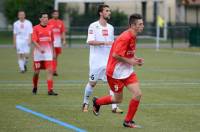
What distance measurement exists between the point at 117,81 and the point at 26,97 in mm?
5287

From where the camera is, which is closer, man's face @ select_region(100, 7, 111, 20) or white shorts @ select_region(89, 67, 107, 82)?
man's face @ select_region(100, 7, 111, 20)

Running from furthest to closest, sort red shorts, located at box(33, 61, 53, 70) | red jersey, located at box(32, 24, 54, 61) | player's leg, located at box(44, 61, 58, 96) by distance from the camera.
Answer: red jersey, located at box(32, 24, 54, 61) → red shorts, located at box(33, 61, 53, 70) → player's leg, located at box(44, 61, 58, 96)

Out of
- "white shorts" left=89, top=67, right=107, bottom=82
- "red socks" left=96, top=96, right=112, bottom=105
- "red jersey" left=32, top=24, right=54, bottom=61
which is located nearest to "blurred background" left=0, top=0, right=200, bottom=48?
"red jersey" left=32, top=24, right=54, bottom=61

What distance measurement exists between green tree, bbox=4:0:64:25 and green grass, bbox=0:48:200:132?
28.4 metres

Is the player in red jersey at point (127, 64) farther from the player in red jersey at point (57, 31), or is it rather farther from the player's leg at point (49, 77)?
the player in red jersey at point (57, 31)

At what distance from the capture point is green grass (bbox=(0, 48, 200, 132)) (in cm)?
1295

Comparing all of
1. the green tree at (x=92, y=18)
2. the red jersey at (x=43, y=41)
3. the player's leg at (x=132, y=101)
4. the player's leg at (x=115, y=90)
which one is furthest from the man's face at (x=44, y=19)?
the green tree at (x=92, y=18)

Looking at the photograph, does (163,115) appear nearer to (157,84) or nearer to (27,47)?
(157,84)

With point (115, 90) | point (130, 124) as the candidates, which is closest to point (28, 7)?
point (115, 90)

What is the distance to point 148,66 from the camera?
30.4 m

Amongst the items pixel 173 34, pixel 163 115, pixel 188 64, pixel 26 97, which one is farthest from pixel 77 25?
pixel 163 115

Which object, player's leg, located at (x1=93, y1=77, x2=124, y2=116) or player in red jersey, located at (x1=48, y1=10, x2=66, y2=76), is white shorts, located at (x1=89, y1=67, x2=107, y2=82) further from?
player in red jersey, located at (x1=48, y1=10, x2=66, y2=76)

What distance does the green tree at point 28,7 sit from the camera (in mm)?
55156

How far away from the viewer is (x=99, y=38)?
1529cm
